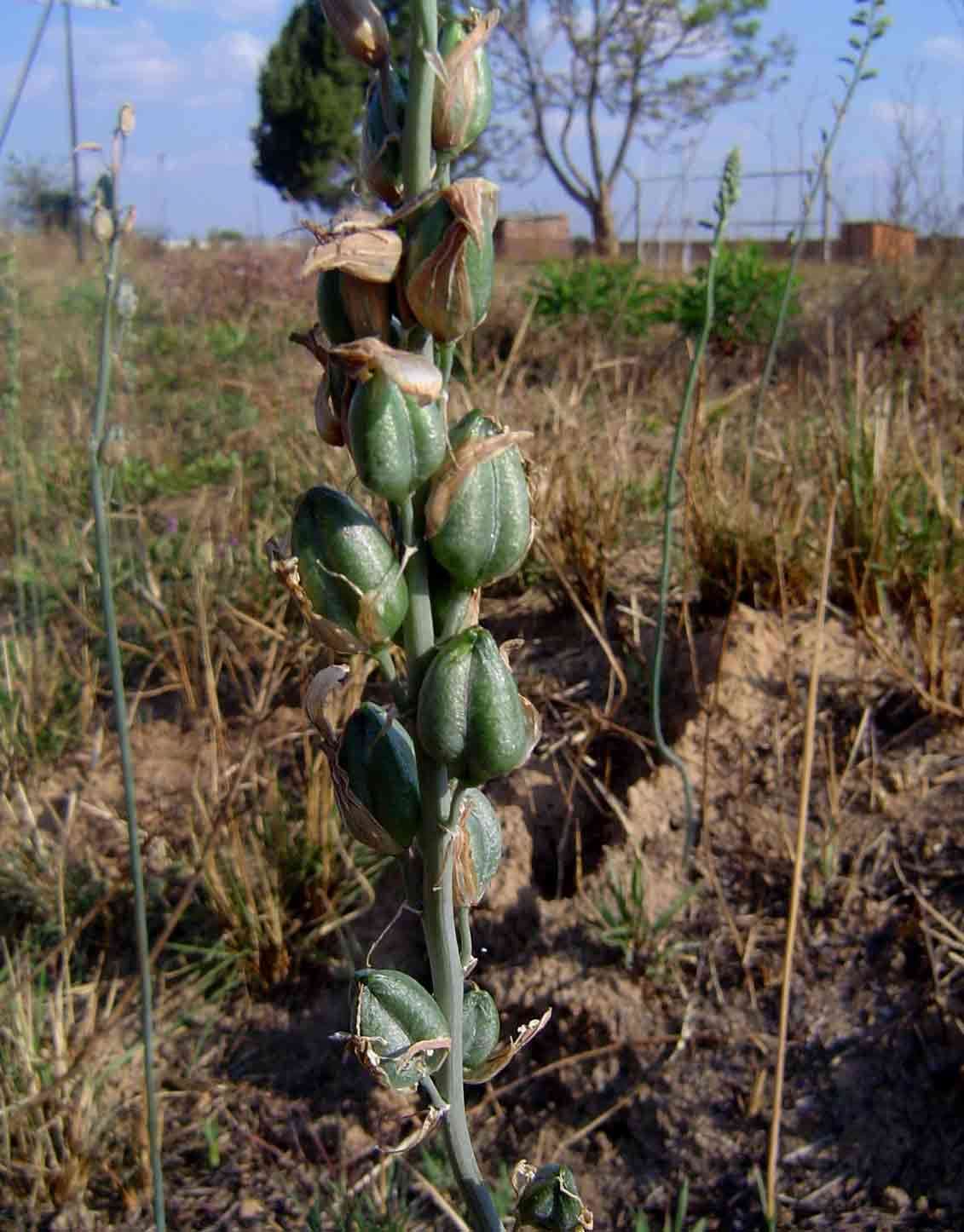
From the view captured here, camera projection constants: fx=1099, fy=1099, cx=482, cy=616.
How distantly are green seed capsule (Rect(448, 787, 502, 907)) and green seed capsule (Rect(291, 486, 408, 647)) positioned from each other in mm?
130

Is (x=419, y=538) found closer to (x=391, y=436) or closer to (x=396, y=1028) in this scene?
(x=391, y=436)

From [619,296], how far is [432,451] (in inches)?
219

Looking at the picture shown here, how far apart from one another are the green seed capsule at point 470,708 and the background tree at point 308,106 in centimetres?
2748

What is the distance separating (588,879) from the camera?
2.12m

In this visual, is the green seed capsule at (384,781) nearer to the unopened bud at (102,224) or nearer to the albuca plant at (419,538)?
the albuca plant at (419,538)

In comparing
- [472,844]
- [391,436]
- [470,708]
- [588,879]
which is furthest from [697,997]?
[391,436]

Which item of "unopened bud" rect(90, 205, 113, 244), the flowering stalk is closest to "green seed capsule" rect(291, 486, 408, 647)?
the flowering stalk

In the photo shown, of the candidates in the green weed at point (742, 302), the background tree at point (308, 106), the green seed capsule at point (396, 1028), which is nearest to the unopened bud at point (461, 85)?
the green seed capsule at point (396, 1028)

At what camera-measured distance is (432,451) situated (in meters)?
0.66

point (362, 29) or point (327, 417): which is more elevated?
point (362, 29)

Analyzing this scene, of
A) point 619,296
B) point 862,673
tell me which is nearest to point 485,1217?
point 862,673

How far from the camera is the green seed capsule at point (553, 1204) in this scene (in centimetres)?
74

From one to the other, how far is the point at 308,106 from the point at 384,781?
29.3 meters

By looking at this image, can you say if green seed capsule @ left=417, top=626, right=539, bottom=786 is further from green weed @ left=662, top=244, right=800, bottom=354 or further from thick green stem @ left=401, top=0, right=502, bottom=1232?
green weed @ left=662, top=244, right=800, bottom=354
